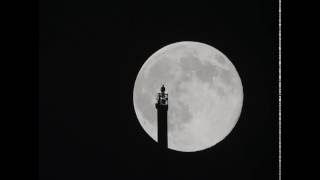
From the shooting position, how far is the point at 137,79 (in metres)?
8.23

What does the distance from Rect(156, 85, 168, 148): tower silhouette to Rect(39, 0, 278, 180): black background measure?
10.7 inches

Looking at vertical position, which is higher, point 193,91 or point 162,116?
point 193,91

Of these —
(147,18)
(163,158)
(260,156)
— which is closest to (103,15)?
(147,18)

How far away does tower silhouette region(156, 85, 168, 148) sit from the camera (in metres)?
8.43

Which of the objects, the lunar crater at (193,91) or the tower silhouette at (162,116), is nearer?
the lunar crater at (193,91)

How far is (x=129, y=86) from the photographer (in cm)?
824

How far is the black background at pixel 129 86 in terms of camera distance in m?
8.20

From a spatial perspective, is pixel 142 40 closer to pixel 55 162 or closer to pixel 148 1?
pixel 148 1

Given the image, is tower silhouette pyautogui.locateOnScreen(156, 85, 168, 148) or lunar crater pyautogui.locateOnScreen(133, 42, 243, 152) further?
tower silhouette pyautogui.locateOnScreen(156, 85, 168, 148)

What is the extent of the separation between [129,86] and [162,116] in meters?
0.80

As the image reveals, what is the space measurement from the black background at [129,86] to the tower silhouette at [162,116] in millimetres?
271

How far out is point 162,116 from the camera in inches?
341

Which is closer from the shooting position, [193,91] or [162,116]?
[193,91]

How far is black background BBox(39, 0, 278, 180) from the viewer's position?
820cm
